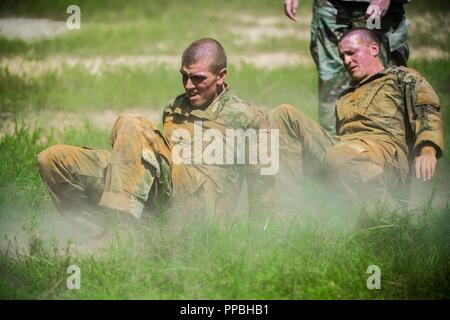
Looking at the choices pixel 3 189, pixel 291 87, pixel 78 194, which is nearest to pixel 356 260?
pixel 78 194

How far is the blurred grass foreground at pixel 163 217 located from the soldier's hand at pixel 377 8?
124 centimetres

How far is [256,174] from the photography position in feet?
17.5

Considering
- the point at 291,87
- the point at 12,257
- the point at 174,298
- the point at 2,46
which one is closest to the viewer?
the point at 174,298

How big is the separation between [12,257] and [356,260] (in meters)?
1.89

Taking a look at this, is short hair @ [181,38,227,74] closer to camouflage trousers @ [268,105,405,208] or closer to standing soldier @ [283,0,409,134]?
camouflage trousers @ [268,105,405,208]

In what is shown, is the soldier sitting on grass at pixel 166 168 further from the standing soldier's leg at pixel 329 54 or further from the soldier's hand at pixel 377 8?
the standing soldier's leg at pixel 329 54

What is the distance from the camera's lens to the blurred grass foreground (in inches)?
185

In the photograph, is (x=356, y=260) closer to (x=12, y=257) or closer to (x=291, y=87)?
(x=12, y=257)

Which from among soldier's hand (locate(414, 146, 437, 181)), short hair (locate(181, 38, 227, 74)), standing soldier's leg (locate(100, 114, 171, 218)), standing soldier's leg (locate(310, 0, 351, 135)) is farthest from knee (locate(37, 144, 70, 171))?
standing soldier's leg (locate(310, 0, 351, 135))

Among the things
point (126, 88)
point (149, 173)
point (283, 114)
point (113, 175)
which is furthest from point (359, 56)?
point (126, 88)

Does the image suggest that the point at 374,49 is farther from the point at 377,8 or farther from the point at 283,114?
the point at 283,114

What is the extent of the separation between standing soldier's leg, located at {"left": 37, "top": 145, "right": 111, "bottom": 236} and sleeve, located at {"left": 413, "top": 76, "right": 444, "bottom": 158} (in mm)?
1878

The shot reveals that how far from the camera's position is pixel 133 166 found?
191 inches

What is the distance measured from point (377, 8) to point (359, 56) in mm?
517
